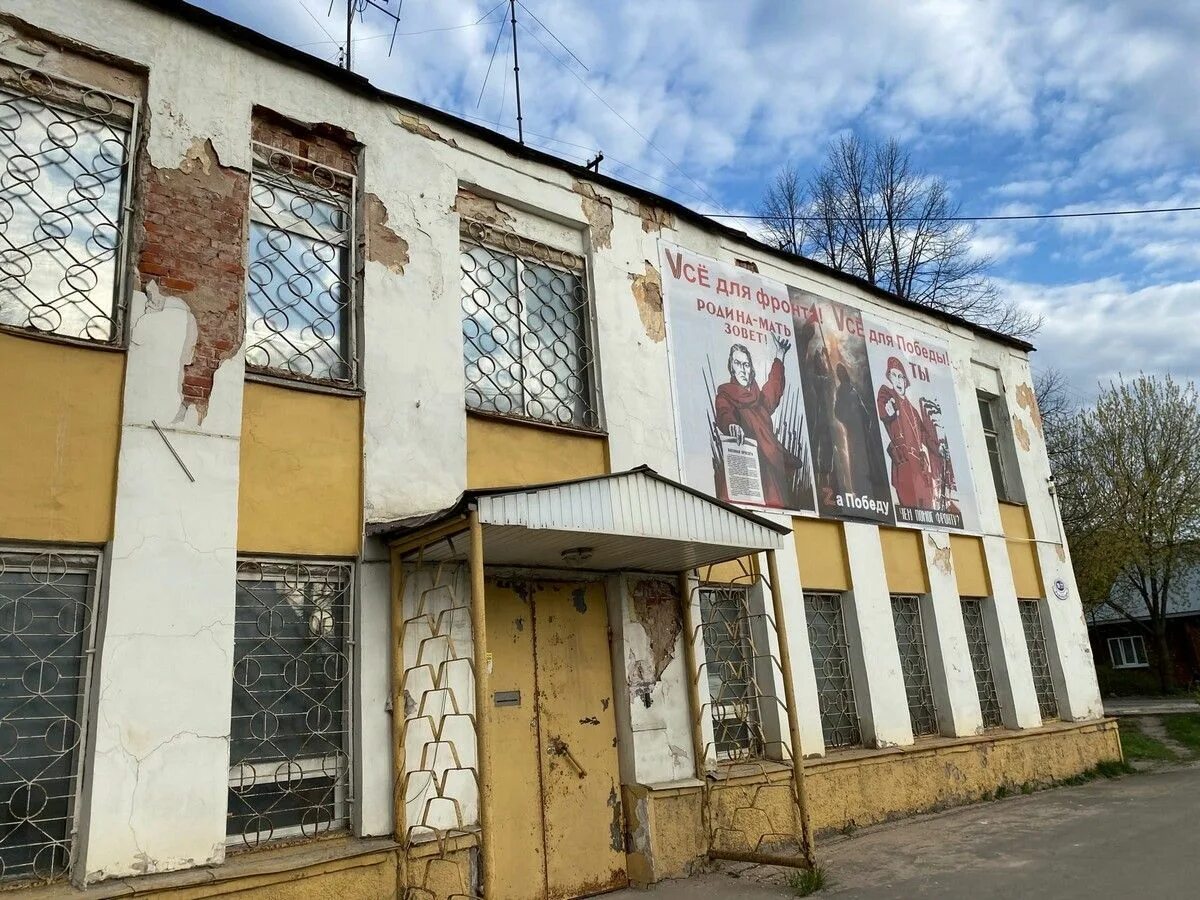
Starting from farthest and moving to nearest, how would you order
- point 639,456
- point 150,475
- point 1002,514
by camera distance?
1. point 1002,514
2. point 639,456
3. point 150,475

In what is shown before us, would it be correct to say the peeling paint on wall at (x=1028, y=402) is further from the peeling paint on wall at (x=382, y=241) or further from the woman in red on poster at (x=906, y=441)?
the peeling paint on wall at (x=382, y=241)

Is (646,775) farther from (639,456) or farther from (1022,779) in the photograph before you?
(1022,779)

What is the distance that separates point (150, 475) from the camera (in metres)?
5.21

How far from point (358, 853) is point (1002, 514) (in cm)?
1014

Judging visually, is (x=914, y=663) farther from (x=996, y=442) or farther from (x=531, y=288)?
(x=531, y=288)

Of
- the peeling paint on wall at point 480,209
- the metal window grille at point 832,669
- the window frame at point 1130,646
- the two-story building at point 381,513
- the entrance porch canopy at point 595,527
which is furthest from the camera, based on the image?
the window frame at point 1130,646

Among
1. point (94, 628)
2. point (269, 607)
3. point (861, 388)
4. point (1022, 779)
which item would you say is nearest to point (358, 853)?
point (269, 607)

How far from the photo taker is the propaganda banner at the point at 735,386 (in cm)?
855

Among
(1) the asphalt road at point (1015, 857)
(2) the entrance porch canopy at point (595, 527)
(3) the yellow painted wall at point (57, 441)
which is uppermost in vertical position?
(3) the yellow painted wall at point (57, 441)

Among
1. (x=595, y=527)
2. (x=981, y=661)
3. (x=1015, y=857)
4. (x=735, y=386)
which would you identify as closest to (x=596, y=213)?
(x=735, y=386)

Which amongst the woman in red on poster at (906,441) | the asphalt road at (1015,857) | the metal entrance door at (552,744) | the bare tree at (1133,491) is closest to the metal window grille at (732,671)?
the asphalt road at (1015,857)

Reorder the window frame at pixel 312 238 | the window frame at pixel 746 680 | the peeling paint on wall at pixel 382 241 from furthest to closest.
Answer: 1. the window frame at pixel 746 680
2. the peeling paint on wall at pixel 382 241
3. the window frame at pixel 312 238

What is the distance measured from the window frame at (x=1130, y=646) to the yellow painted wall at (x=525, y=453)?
1299 inches

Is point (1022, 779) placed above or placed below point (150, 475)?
below
